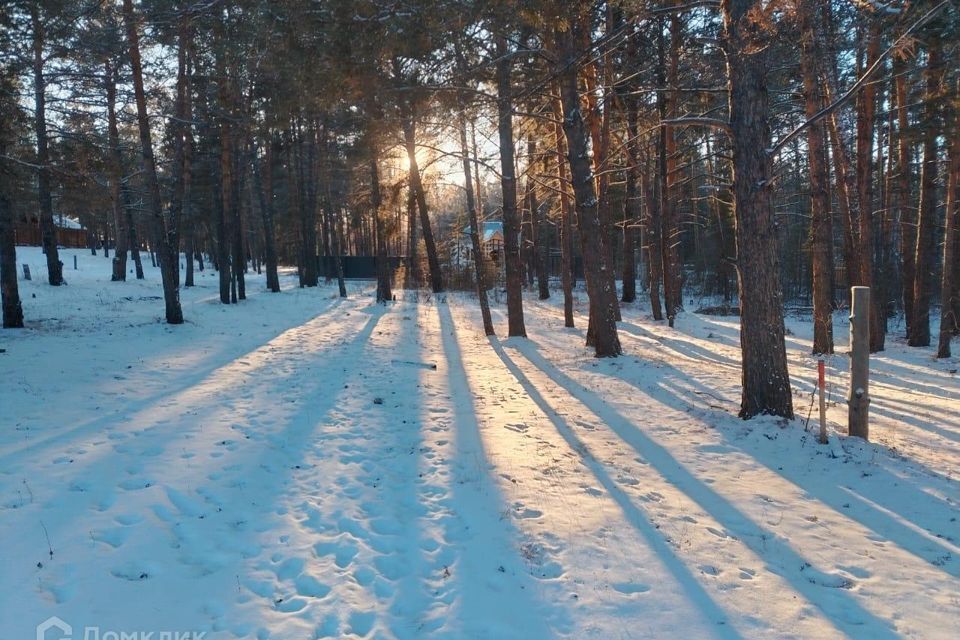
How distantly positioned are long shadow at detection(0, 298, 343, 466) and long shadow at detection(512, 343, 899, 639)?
6.03 m

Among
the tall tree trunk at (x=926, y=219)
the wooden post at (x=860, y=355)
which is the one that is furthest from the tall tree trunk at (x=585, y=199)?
the tall tree trunk at (x=926, y=219)

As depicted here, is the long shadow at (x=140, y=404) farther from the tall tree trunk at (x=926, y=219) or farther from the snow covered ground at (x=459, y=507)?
the tall tree trunk at (x=926, y=219)

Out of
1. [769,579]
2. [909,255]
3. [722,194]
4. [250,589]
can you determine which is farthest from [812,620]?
[722,194]

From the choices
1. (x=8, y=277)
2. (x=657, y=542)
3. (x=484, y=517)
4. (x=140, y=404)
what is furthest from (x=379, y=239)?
(x=657, y=542)

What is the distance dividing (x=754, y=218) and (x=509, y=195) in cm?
732

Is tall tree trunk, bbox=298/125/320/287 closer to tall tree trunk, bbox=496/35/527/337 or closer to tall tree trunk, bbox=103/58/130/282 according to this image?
tall tree trunk, bbox=103/58/130/282

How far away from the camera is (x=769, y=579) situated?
3.65 meters

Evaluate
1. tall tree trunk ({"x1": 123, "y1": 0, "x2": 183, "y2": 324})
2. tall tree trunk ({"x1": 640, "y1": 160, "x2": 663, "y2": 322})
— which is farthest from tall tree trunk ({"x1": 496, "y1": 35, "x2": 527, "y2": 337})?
tall tree trunk ({"x1": 123, "y1": 0, "x2": 183, "y2": 324})

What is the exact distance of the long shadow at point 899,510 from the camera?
13.1 feet

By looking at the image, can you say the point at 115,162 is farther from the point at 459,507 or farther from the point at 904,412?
the point at 904,412

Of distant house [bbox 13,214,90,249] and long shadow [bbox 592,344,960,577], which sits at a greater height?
distant house [bbox 13,214,90,249]

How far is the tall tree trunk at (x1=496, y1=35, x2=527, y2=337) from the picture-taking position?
11.6 m

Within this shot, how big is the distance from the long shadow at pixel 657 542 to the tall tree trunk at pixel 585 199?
12.9 feet

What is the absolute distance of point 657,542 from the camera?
411 cm
